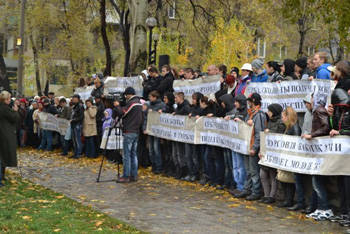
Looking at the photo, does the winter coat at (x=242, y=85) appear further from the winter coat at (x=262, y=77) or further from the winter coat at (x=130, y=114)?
the winter coat at (x=130, y=114)

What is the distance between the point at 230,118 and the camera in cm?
1455

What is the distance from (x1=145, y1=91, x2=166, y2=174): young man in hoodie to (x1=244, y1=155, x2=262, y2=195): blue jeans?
403 cm

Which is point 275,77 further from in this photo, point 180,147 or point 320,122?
point 180,147

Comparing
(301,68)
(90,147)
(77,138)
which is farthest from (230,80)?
(77,138)

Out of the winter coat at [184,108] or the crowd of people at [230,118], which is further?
the winter coat at [184,108]

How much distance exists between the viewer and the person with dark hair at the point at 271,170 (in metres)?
12.9

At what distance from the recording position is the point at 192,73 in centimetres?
1772

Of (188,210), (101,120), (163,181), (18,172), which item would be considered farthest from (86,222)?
(101,120)

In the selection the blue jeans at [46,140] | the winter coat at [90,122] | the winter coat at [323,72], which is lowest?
the blue jeans at [46,140]

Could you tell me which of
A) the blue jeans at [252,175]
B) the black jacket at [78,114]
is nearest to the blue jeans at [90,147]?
the black jacket at [78,114]

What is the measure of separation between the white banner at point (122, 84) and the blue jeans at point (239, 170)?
6989 mm

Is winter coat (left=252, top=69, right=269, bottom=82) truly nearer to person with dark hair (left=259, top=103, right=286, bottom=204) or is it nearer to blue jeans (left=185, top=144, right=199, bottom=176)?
person with dark hair (left=259, top=103, right=286, bottom=204)

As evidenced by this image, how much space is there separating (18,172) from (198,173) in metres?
4.83

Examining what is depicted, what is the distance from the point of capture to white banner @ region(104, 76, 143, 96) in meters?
20.8
